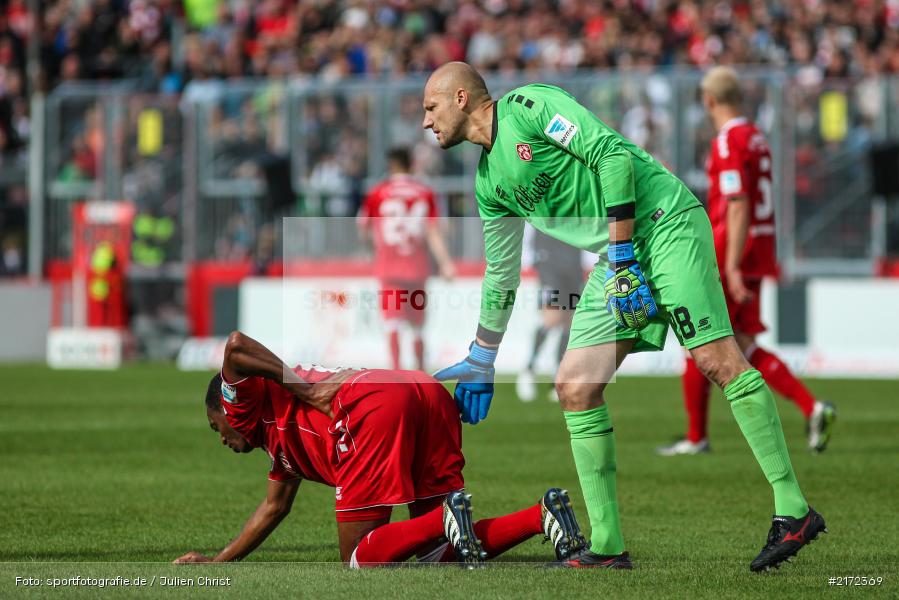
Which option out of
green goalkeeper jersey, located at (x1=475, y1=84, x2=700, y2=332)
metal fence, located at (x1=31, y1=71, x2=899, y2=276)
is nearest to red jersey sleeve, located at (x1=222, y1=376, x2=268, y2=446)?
green goalkeeper jersey, located at (x1=475, y1=84, x2=700, y2=332)

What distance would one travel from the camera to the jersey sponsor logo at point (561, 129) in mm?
5941

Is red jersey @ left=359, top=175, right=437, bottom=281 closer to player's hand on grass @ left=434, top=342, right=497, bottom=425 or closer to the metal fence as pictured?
the metal fence

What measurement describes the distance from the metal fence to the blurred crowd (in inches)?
1.7

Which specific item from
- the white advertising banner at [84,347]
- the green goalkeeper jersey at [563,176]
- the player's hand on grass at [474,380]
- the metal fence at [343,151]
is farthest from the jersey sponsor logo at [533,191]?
the white advertising banner at [84,347]

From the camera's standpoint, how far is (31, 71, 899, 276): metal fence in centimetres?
1973

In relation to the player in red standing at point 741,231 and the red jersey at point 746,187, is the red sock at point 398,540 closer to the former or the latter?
the player in red standing at point 741,231

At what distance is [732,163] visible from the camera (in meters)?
9.99

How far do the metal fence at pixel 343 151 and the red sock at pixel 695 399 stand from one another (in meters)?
9.26

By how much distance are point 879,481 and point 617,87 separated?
11.5m

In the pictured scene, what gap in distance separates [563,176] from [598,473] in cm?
119

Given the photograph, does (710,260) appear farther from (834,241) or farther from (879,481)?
(834,241)

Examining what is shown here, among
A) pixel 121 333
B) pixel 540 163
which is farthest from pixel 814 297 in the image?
pixel 540 163

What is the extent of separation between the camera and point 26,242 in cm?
2358

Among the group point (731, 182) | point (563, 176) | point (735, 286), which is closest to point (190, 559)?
point (563, 176)
